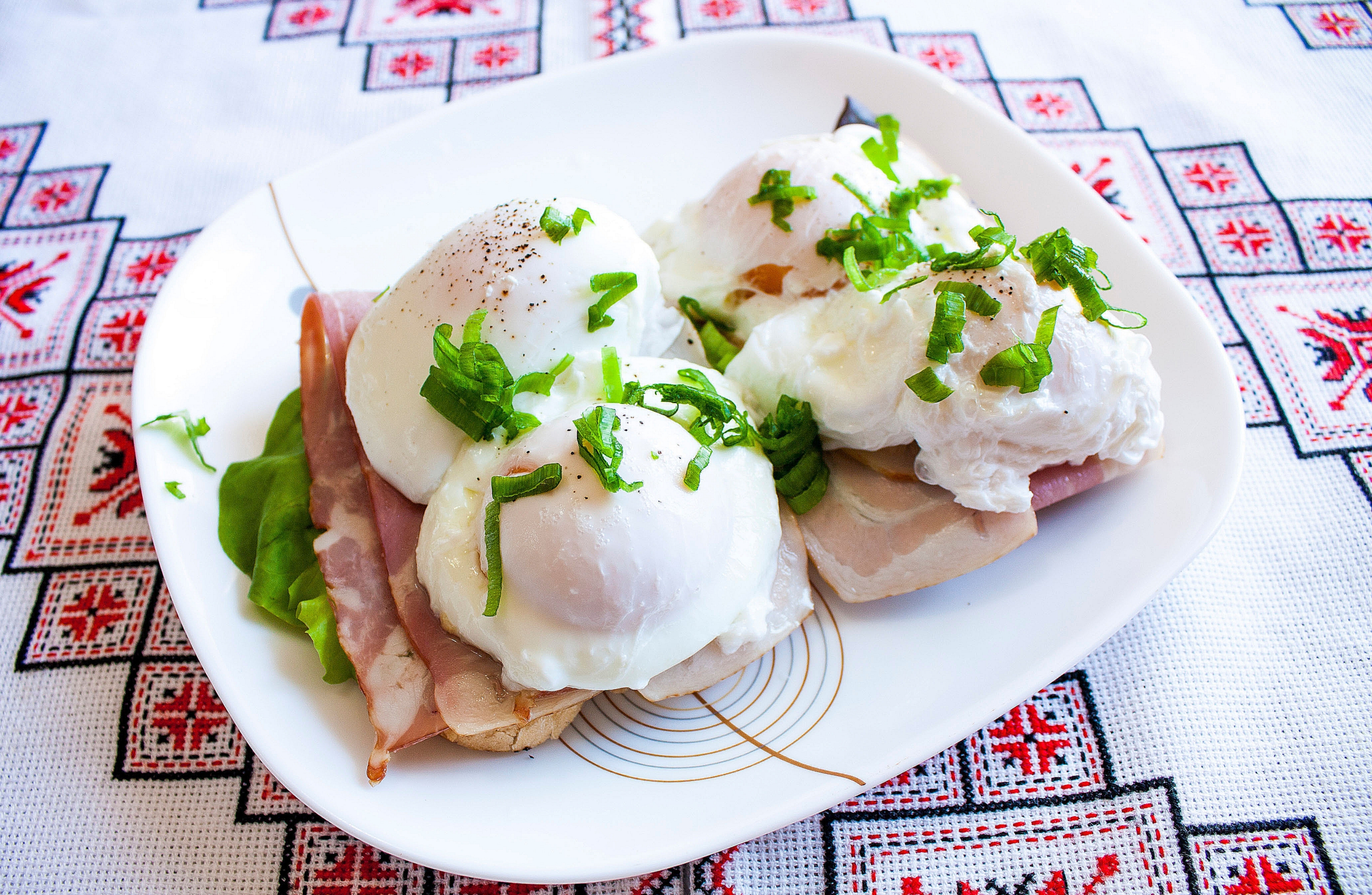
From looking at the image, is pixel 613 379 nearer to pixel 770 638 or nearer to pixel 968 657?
pixel 770 638

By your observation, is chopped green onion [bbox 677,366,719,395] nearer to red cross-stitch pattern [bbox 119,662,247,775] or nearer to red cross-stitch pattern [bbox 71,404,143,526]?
red cross-stitch pattern [bbox 119,662,247,775]

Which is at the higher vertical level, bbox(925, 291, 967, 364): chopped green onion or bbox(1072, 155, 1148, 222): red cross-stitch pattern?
bbox(1072, 155, 1148, 222): red cross-stitch pattern

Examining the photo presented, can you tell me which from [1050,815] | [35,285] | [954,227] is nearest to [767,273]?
[954,227]

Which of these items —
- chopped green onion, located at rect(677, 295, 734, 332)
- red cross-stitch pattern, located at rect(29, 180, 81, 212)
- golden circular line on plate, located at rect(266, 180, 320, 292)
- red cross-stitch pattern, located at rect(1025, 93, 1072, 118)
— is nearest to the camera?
chopped green onion, located at rect(677, 295, 734, 332)

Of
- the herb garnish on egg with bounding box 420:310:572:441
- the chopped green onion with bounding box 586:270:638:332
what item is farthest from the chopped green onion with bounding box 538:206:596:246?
the herb garnish on egg with bounding box 420:310:572:441

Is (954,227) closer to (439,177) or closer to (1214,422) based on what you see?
(1214,422)

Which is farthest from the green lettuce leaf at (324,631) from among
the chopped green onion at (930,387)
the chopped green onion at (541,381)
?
the chopped green onion at (930,387)
